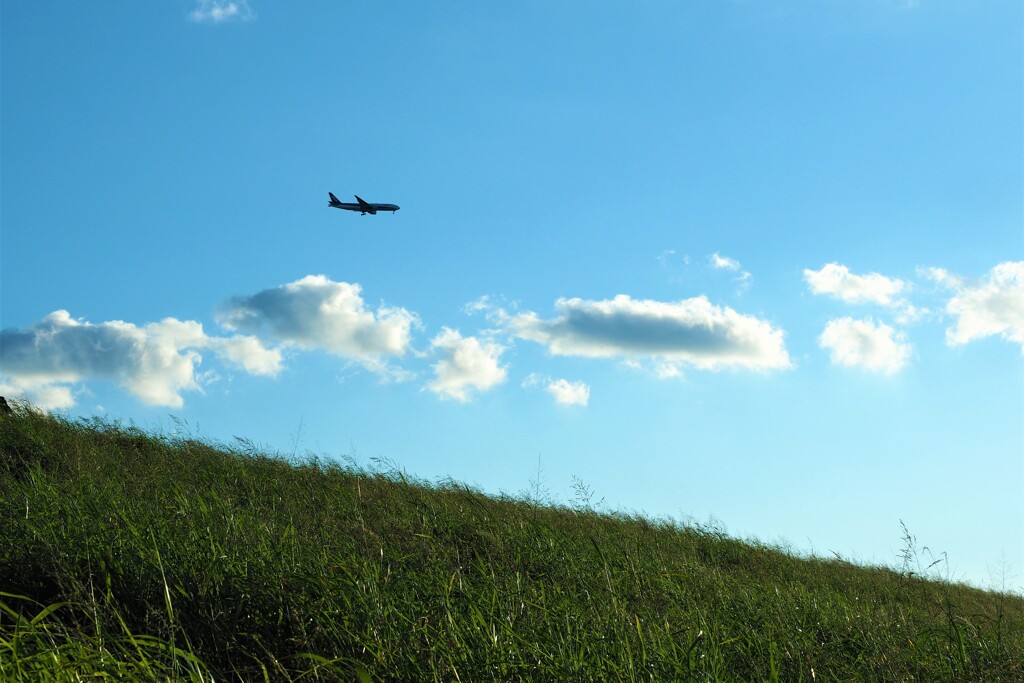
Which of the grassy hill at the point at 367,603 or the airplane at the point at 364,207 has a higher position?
the airplane at the point at 364,207

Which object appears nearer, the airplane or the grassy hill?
the grassy hill

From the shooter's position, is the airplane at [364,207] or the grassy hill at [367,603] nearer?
the grassy hill at [367,603]

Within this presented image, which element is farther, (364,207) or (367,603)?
(364,207)

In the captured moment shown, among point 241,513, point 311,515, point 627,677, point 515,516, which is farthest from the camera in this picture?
point 515,516

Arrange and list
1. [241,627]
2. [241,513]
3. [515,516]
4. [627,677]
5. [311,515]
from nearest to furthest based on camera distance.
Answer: [627,677] < [241,627] < [241,513] < [311,515] < [515,516]

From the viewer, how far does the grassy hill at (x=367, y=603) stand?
4.11 meters

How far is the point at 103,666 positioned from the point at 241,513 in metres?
2.91

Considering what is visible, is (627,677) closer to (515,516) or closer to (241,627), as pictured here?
(241,627)

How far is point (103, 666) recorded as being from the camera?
394 cm

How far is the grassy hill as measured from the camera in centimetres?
411

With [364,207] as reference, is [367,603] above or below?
below

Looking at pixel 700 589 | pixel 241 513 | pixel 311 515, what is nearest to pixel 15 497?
pixel 241 513

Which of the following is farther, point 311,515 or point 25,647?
point 311,515

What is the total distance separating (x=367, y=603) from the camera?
14.9ft
